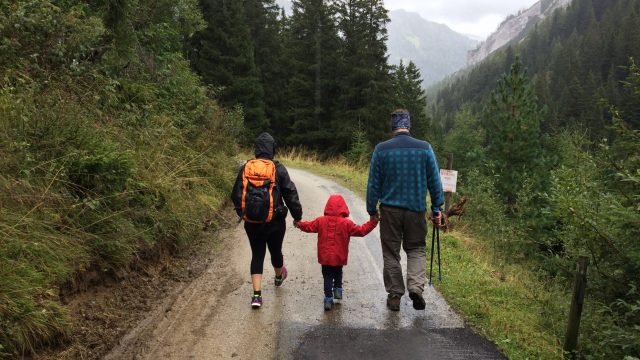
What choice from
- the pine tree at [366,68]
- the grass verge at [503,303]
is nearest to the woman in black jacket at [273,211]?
the grass verge at [503,303]

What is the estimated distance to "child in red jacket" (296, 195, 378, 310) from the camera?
16.4ft

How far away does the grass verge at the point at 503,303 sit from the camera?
14.2 ft

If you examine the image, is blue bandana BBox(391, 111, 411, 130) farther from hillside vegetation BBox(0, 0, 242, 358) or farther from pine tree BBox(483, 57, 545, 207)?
pine tree BBox(483, 57, 545, 207)

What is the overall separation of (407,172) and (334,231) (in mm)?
1077

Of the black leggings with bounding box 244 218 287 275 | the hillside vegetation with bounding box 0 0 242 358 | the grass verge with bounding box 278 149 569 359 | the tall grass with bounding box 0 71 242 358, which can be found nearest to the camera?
the tall grass with bounding box 0 71 242 358

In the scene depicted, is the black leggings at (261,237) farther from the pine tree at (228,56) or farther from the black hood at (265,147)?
the pine tree at (228,56)

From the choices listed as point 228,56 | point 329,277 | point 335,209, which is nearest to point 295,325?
point 329,277

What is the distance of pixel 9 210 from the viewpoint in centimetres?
394

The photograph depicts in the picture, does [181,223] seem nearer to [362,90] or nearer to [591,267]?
[591,267]

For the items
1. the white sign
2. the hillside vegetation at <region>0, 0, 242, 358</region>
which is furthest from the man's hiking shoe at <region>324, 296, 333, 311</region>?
the white sign

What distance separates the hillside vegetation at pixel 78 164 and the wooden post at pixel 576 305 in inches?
182

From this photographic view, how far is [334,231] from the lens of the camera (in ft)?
16.5

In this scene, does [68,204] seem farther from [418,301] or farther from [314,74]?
[314,74]

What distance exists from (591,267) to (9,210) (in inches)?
235
